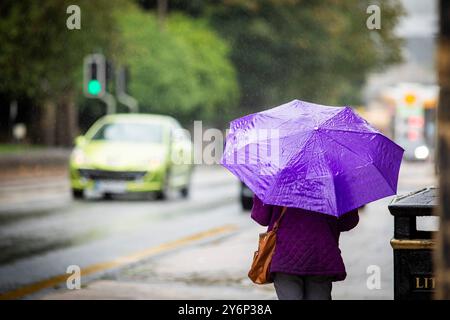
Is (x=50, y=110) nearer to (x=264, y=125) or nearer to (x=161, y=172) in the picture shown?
(x=161, y=172)

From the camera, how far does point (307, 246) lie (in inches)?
199

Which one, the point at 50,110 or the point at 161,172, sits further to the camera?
the point at 50,110

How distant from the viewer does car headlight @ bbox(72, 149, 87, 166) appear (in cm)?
2008

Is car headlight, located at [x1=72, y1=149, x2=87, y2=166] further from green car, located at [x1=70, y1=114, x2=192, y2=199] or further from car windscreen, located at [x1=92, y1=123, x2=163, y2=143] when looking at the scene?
car windscreen, located at [x1=92, y1=123, x2=163, y2=143]

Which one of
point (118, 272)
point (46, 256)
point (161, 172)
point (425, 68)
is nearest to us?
point (118, 272)

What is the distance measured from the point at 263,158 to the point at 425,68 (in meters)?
122

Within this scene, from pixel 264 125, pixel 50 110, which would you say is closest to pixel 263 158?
pixel 264 125

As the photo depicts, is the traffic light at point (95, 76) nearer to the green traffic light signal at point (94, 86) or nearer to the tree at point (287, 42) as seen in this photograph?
the green traffic light signal at point (94, 86)

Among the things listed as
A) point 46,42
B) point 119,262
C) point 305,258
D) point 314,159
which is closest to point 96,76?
point 46,42

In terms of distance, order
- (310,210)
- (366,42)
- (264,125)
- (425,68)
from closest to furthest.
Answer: (310,210) < (264,125) < (366,42) < (425,68)

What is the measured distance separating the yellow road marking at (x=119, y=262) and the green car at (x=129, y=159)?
4.69m

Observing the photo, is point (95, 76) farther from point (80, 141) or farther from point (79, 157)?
point (79, 157)

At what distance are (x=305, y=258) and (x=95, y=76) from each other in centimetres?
2533

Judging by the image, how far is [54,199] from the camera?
20.5 m
